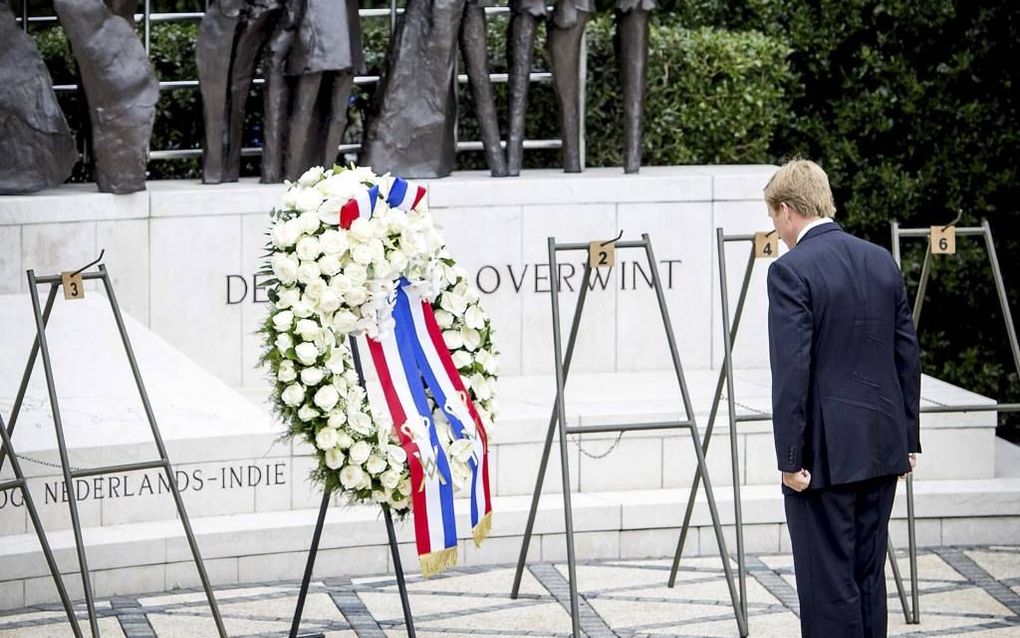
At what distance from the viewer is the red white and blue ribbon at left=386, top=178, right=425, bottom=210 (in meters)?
5.50

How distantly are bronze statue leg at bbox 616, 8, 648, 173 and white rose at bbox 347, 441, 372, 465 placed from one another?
4290 millimetres

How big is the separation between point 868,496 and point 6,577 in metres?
3.25

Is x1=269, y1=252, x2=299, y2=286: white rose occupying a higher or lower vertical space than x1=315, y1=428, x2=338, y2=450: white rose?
higher

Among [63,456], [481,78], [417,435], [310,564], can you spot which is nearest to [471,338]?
[417,435]

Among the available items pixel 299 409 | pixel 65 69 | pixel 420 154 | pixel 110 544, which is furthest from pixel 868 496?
pixel 65 69

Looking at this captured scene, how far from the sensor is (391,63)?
29.8 ft

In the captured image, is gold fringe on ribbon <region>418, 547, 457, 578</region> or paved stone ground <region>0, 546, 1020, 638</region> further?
paved stone ground <region>0, 546, 1020, 638</region>

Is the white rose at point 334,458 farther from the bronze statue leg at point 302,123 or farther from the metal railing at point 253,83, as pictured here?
the metal railing at point 253,83

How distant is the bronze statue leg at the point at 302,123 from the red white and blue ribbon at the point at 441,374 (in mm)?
3320

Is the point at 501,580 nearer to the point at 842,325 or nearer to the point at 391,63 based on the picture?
the point at 842,325

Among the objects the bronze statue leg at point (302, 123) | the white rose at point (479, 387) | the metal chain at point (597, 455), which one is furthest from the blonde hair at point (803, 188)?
the bronze statue leg at point (302, 123)

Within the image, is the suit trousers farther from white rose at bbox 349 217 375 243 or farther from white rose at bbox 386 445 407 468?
white rose at bbox 349 217 375 243

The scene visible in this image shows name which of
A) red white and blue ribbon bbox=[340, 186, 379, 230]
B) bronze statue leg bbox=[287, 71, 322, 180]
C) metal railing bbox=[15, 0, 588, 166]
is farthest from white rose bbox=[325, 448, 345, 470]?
metal railing bbox=[15, 0, 588, 166]

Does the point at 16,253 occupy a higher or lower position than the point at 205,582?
higher
